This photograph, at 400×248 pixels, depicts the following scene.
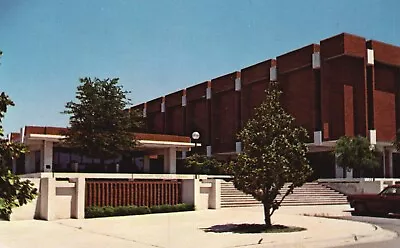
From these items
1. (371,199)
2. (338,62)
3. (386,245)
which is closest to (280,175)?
(386,245)

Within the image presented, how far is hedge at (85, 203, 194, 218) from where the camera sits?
70.5 feet

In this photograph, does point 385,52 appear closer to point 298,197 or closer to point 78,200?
point 298,197

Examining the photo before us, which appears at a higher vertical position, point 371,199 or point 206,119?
point 206,119

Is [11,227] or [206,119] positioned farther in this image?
[206,119]

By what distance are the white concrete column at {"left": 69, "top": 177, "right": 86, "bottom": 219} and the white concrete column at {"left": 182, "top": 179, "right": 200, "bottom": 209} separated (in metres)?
5.22

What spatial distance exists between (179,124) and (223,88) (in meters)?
10.3

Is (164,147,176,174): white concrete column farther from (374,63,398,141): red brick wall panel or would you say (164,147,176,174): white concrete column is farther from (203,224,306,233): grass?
(203,224,306,233): grass

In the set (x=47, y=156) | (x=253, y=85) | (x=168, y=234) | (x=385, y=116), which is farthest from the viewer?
(x=253, y=85)

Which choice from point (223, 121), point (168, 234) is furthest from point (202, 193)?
point (223, 121)

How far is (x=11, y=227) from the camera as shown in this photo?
17531mm

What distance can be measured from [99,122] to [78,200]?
1485cm

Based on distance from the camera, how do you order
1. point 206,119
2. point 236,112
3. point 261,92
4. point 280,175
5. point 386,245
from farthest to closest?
point 206,119 → point 236,112 → point 261,92 → point 280,175 → point 386,245

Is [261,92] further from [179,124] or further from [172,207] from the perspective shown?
[172,207]

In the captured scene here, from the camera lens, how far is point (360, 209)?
22.9 m
